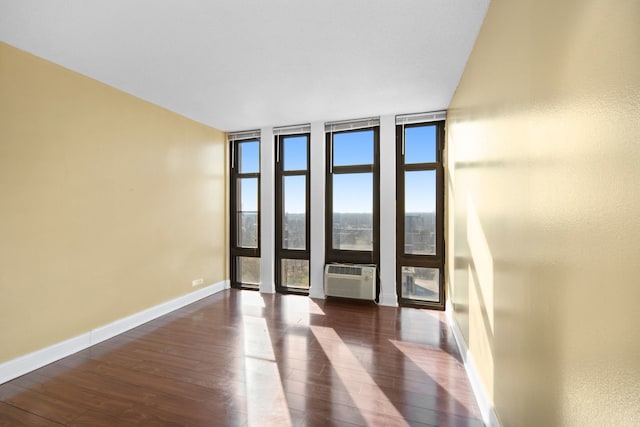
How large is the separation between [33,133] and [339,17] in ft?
9.06

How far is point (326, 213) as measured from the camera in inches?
→ 181

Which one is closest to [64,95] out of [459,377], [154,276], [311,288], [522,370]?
[154,276]

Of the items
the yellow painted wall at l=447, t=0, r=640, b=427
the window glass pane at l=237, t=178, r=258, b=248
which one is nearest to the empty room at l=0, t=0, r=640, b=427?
the yellow painted wall at l=447, t=0, r=640, b=427

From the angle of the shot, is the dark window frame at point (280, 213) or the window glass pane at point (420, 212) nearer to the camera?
the window glass pane at point (420, 212)

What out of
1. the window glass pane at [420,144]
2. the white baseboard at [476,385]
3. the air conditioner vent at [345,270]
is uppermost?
the window glass pane at [420,144]

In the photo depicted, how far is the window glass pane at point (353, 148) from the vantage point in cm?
441

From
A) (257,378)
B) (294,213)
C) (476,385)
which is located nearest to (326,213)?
(294,213)

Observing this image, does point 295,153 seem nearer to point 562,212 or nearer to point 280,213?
point 280,213

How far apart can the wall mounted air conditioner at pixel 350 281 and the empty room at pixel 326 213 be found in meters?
0.03

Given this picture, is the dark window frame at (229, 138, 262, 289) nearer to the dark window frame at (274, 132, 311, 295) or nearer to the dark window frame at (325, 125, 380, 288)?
the dark window frame at (274, 132, 311, 295)

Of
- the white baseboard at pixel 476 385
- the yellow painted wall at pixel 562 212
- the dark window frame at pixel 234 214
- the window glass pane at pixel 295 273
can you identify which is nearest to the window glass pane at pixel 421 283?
the white baseboard at pixel 476 385

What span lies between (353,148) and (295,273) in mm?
2234

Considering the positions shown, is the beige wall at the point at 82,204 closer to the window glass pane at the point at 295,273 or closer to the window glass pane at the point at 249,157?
the window glass pane at the point at 249,157

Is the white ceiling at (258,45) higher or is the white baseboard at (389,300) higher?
the white ceiling at (258,45)
